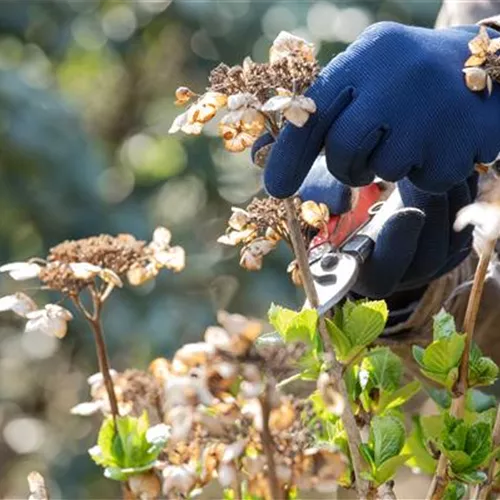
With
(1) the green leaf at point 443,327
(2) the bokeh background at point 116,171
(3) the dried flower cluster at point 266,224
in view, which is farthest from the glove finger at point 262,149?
(2) the bokeh background at point 116,171

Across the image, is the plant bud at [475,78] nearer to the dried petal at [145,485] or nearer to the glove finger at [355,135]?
the glove finger at [355,135]

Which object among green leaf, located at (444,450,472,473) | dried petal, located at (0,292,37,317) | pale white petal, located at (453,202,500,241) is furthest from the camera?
dried petal, located at (0,292,37,317)

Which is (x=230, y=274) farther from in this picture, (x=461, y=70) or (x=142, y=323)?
(x=461, y=70)

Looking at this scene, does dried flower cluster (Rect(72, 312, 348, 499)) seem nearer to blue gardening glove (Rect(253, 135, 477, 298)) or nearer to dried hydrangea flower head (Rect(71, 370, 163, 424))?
dried hydrangea flower head (Rect(71, 370, 163, 424))

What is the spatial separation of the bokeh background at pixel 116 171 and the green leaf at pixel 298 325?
10.6 feet

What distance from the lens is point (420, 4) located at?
4691mm

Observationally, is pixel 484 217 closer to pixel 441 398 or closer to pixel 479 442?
pixel 479 442

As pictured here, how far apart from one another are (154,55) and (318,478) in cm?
447

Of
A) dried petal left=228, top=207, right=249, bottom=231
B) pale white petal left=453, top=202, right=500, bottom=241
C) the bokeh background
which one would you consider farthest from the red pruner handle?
the bokeh background

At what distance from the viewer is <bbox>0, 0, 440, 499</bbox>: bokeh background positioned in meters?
4.27

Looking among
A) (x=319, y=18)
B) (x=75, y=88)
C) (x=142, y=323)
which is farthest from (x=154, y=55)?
(x=142, y=323)

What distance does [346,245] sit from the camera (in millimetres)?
947

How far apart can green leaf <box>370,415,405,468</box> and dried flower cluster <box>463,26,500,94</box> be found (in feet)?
0.64

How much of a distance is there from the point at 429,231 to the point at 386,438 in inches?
10.5
